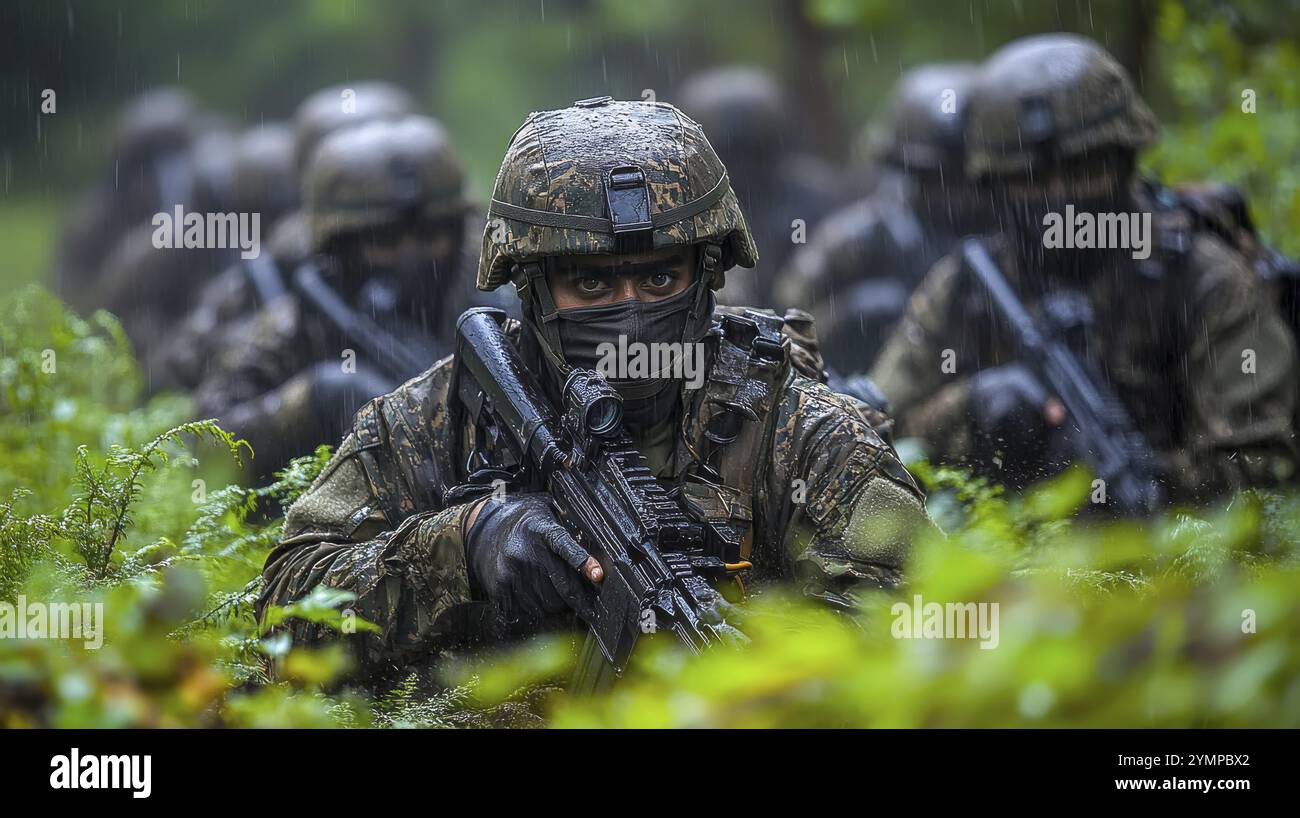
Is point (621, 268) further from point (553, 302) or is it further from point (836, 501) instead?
point (836, 501)

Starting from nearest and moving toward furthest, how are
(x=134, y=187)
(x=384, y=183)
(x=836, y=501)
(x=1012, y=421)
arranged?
(x=836, y=501), (x=1012, y=421), (x=384, y=183), (x=134, y=187)

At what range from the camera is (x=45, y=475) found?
5910 mm

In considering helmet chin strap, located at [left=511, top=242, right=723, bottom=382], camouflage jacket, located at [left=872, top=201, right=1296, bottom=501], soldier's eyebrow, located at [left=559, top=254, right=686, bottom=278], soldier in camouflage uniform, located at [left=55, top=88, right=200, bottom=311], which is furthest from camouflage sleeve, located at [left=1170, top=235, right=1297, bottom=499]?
soldier in camouflage uniform, located at [left=55, top=88, right=200, bottom=311]

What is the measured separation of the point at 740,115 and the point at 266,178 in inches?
162

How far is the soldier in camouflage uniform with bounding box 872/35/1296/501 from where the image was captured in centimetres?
Answer: 686

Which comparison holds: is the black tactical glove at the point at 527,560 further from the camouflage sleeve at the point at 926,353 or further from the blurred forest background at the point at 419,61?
the blurred forest background at the point at 419,61

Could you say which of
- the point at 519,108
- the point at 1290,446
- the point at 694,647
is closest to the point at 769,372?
the point at 694,647

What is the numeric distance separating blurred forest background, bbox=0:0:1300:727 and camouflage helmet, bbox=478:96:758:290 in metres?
0.94

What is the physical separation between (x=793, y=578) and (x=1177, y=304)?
12.1ft

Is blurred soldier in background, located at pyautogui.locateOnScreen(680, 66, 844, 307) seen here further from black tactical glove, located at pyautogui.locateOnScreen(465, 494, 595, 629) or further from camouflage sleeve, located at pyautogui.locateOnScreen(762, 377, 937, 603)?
black tactical glove, located at pyautogui.locateOnScreen(465, 494, 595, 629)

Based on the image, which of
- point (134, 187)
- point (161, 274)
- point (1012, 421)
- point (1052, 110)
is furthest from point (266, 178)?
point (1012, 421)

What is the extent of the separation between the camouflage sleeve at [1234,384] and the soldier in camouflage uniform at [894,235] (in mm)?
3477

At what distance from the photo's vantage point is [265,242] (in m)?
12.0
